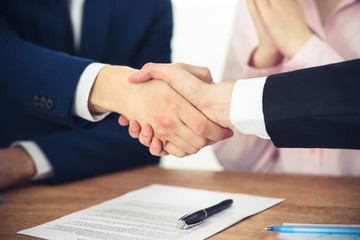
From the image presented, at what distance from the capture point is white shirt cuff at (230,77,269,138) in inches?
34.6

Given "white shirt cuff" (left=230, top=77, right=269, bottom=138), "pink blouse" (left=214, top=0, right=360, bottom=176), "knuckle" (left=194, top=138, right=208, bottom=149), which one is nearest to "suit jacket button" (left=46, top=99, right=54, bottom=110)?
"knuckle" (left=194, top=138, right=208, bottom=149)

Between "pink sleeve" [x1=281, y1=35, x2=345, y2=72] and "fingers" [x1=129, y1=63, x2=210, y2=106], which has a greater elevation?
"pink sleeve" [x1=281, y1=35, x2=345, y2=72]

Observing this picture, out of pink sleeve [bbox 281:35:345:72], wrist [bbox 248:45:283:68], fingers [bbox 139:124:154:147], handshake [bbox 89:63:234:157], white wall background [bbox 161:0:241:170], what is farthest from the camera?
white wall background [bbox 161:0:241:170]

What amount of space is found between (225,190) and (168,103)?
27cm

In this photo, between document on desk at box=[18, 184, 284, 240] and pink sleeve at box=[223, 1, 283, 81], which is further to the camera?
pink sleeve at box=[223, 1, 283, 81]

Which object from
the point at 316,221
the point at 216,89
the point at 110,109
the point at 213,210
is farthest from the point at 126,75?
the point at 316,221

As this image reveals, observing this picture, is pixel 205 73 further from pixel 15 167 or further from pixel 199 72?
pixel 15 167

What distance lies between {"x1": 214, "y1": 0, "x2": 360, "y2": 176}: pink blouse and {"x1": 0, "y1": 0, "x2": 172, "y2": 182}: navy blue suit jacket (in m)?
Answer: 0.29

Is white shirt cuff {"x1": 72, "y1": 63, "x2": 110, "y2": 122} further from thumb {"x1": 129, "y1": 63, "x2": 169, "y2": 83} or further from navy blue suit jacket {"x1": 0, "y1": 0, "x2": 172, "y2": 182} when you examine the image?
thumb {"x1": 129, "y1": 63, "x2": 169, "y2": 83}

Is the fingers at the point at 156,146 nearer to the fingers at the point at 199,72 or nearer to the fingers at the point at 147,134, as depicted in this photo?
the fingers at the point at 147,134

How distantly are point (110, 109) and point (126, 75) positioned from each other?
0.37 feet

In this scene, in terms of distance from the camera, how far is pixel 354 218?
2.53ft

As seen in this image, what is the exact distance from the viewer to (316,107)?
2.47 ft

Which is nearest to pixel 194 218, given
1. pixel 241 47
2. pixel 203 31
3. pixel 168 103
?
pixel 168 103
